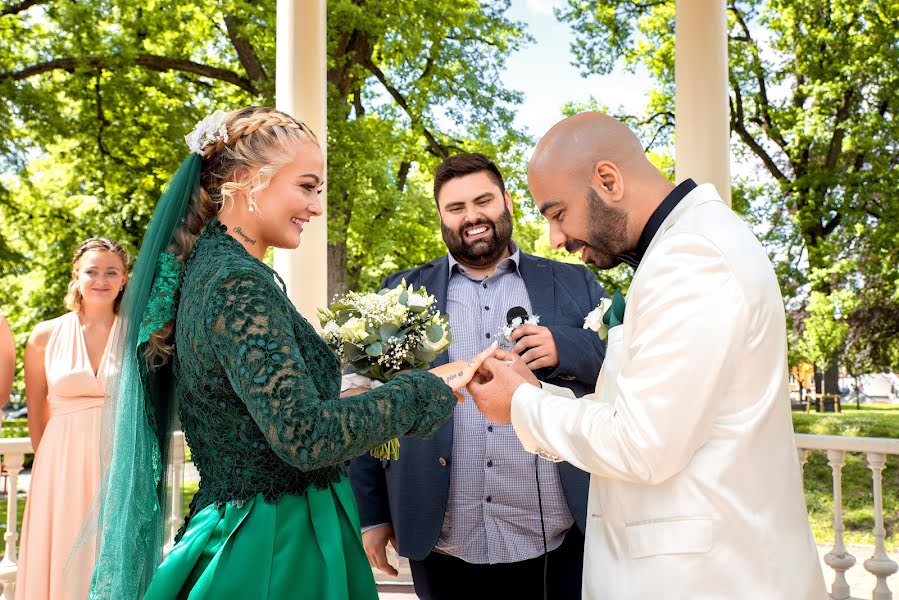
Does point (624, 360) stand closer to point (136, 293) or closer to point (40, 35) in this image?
point (136, 293)

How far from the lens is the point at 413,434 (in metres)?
2.41

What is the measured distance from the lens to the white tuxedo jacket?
193 centimetres

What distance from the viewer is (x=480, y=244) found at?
12.2 ft

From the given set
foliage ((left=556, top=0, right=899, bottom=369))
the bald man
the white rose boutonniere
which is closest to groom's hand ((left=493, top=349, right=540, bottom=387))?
the white rose boutonniere

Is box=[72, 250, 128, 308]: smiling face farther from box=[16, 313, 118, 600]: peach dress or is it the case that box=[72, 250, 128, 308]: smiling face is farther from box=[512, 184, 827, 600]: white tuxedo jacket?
box=[512, 184, 827, 600]: white tuxedo jacket

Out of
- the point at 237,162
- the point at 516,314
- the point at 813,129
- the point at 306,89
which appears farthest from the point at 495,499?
the point at 813,129

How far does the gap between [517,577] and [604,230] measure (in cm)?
160

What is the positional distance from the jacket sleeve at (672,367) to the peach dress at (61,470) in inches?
149

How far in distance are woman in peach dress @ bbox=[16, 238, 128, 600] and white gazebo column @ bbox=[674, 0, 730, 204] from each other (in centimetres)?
393

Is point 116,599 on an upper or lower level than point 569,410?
lower

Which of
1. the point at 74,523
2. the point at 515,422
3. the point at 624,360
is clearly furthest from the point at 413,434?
the point at 74,523

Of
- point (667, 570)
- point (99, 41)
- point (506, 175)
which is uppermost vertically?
point (99, 41)

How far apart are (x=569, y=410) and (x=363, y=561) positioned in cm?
83

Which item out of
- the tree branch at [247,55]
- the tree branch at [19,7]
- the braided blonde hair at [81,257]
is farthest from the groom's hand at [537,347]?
the tree branch at [19,7]
